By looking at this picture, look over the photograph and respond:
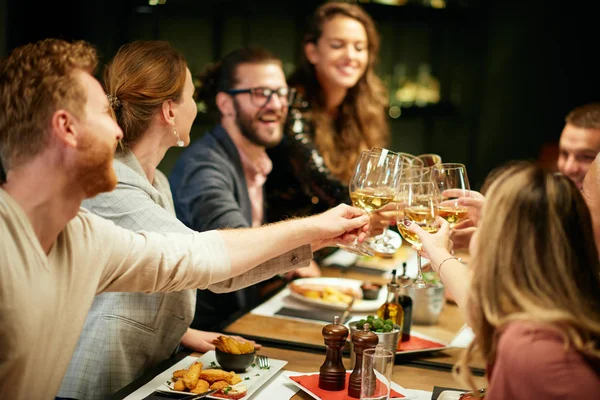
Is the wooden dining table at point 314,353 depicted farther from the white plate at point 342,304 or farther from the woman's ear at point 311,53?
the woman's ear at point 311,53

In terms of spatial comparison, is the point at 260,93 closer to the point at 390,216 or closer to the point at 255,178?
the point at 255,178

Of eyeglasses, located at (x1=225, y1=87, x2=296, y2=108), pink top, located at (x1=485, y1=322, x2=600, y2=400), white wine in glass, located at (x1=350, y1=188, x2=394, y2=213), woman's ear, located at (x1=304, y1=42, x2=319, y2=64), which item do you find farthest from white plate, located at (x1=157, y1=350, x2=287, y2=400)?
woman's ear, located at (x1=304, y1=42, x2=319, y2=64)

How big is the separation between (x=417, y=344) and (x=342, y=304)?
488mm

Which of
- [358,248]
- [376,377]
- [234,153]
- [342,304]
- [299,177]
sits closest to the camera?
[376,377]

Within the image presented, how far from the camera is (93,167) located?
1.55 metres

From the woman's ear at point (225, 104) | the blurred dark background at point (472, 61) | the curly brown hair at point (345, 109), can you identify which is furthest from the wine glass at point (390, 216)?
the blurred dark background at point (472, 61)

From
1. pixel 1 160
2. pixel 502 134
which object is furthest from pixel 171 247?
pixel 502 134

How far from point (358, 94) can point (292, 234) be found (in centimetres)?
241

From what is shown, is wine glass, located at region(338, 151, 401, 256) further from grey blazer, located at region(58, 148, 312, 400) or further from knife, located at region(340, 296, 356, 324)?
knife, located at region(340, 296, 356, 324)

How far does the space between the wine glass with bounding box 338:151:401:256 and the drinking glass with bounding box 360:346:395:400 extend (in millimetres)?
521

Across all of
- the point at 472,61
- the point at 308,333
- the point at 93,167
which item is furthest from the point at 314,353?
the point at 472,61

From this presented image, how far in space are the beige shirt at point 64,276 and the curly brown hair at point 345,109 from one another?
2164 mm

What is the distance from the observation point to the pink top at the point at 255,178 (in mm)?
3453

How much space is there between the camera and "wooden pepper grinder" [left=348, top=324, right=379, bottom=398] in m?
1.90
